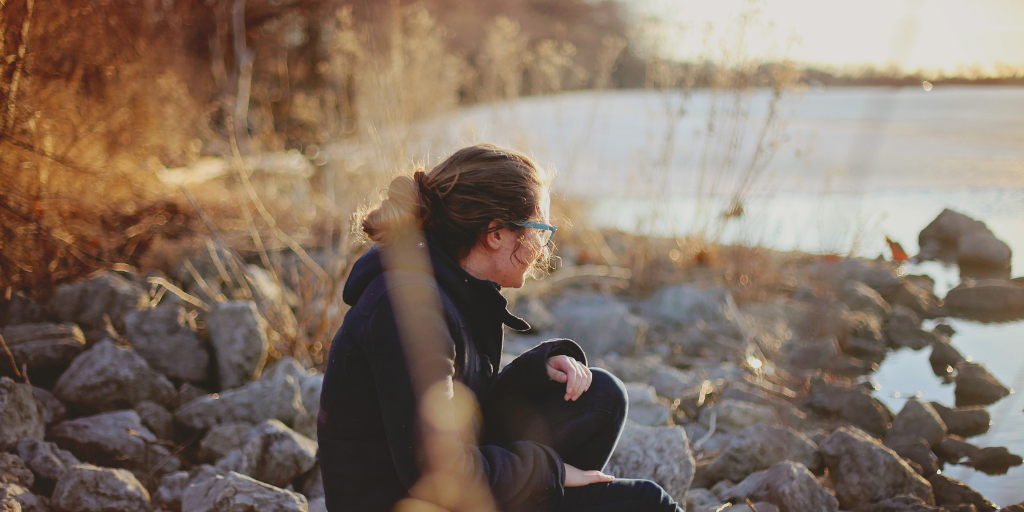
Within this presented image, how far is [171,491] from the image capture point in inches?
93.1

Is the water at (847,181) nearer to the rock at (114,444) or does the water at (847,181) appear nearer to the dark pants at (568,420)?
the dark pants at (568,420)

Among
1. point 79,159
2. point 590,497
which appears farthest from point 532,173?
point 79,159

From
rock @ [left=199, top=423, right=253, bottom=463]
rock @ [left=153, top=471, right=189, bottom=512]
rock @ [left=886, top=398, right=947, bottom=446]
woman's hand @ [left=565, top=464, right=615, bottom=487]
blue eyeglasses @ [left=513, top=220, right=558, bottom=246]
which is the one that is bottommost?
rock @ [left=153, top=471, right=189, bottom=512]

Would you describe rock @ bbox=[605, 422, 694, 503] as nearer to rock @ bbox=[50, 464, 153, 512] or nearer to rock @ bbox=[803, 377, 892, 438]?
rock @ bbox=[803, 377, 892, 438]

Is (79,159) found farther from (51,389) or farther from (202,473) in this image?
(202,473)

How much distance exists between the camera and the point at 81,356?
2885mm

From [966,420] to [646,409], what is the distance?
1415 mm

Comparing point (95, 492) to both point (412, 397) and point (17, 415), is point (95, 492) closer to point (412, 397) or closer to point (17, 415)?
point (17, 415)

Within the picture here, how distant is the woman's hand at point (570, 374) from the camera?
1819 mm

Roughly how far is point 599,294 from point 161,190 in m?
3.00

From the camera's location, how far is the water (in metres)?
3.88

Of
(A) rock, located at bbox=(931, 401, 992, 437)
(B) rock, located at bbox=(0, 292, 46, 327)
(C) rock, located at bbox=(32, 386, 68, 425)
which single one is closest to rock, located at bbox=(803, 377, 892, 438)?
(A) rock, located at bbox=(931, 401, 992, 437)

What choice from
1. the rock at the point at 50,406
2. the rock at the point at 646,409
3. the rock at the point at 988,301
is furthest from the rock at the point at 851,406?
the rock at the point at 50,406

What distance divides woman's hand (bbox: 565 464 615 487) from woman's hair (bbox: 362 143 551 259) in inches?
22.8
